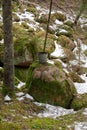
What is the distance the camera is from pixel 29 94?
8125mm

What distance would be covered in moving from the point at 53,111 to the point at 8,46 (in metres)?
2.05

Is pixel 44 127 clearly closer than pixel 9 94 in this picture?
Yes

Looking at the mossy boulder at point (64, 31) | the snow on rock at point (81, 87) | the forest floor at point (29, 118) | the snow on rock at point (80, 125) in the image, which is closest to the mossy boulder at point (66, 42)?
the mossy boulder at point (64, 31)

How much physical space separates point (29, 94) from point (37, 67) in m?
0.82

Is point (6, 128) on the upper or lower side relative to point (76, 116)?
upper

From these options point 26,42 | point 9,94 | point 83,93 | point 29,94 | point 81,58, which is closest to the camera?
point 9,94

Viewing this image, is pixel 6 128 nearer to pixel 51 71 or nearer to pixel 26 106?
pixel 26 106

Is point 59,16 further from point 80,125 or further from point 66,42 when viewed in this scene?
point 80,125

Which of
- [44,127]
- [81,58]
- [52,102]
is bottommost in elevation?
[81,58]

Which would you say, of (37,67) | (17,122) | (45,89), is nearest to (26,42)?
(37,67)

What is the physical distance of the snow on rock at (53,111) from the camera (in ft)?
23.7

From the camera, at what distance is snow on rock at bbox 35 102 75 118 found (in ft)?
23.7

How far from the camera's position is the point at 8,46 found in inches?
283

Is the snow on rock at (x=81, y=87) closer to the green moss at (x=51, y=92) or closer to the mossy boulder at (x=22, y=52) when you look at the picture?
the green moss at (x=51, y=92)
